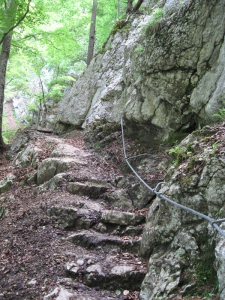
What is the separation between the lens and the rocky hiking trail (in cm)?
382

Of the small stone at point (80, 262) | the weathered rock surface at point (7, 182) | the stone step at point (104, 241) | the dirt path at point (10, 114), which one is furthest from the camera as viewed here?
the dirt path at point (10, 114)

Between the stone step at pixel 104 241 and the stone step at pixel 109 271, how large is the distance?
207 millimetres

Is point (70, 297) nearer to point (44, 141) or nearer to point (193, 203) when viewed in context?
point (193, 203)

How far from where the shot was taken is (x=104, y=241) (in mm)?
4637

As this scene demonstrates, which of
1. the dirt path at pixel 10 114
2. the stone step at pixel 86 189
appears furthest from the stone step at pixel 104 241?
the dirt path at pixel 10 114

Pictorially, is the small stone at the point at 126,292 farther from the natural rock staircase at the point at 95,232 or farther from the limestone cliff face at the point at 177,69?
the limestone cliff face at the point at 177,69

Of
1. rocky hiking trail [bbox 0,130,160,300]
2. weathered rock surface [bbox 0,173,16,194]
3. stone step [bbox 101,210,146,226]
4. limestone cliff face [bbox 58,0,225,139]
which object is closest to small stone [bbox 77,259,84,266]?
rocky hiking trail [bbox 0,130,160,300]

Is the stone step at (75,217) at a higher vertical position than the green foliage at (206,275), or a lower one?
lower

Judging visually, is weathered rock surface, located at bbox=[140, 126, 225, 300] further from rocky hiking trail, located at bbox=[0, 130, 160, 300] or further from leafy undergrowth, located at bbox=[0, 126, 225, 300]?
rocky hiking trail, located at bbox=[0, 130, 160, 300]

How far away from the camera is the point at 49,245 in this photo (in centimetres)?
471

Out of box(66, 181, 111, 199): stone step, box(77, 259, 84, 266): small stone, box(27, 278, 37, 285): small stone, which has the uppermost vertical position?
box(66, 181, 111, 199): stone step

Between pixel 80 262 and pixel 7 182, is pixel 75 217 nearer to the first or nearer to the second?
pixel 80 262

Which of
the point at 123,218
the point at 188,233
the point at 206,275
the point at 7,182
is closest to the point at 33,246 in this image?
the point at 123,218

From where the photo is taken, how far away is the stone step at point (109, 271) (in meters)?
3.79
